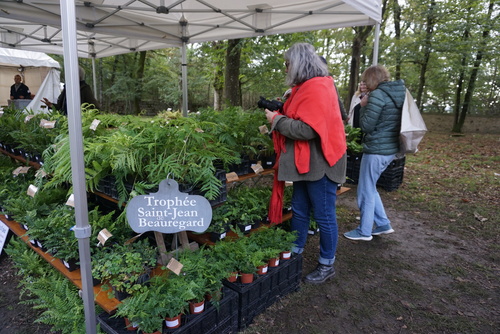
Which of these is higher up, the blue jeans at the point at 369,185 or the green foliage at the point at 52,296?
the blue jeans at the point at 369,185

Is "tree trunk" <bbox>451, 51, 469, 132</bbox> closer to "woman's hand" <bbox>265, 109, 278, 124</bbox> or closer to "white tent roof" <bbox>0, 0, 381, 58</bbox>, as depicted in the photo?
"white tent roof" <bbox>0, 0, 381, 58</bbox>

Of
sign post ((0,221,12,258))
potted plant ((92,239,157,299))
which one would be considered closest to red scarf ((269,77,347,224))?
potted plant ((92,239,157,299))

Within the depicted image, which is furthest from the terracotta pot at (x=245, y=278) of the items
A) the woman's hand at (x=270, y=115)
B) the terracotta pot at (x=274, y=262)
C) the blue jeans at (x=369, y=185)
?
the blue jeans at (x=369, y=185)

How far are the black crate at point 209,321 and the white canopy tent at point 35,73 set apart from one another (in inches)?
445

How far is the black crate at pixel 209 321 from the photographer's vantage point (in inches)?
72.1

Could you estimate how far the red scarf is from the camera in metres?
2.32

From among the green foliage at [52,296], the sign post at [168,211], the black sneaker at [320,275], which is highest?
the sign post at [168,211]

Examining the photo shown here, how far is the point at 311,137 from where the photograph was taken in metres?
2.36

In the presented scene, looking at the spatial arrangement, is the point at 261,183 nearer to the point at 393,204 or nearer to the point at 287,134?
the point at 393,204

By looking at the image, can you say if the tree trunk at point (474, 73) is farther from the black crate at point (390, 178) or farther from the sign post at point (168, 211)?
the sign post at point (168, 211)

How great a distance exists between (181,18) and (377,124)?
367 centimetres

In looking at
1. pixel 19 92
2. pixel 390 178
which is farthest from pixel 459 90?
pixel 19 92

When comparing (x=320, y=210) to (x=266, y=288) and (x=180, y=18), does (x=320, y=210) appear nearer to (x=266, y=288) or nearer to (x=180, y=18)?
(x=266, y=288)

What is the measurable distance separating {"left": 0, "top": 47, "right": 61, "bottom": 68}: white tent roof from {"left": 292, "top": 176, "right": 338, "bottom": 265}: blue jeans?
38.4 feet
